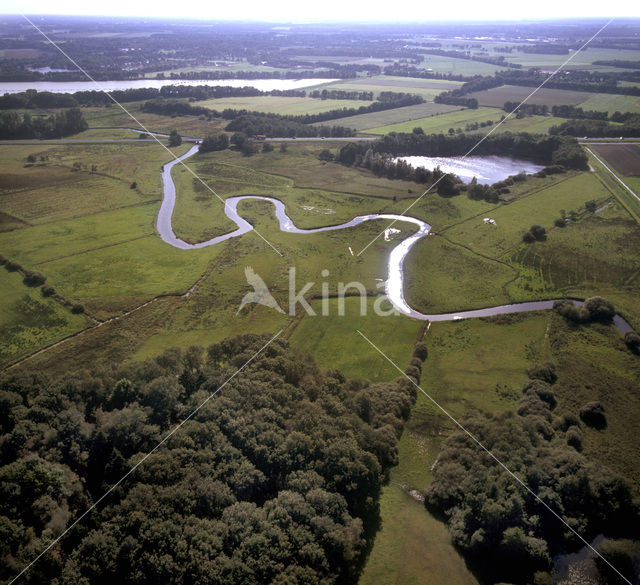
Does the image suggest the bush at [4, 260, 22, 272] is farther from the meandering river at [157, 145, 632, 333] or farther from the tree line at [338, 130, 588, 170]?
the tree line at [338, 130, 588, 170]

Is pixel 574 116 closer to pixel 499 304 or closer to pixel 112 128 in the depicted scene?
pixel 499 304

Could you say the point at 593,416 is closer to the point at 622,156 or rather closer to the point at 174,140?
the point at 622,156

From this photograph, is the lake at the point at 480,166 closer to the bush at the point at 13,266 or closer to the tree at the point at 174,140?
the tree at the point at 174,140

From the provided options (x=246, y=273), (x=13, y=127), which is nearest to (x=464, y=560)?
(x=246, y=273)

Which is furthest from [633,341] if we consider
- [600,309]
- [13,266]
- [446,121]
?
[446,121]
